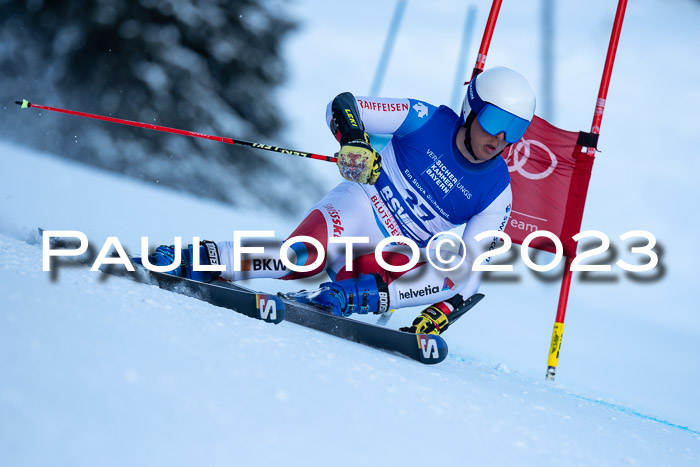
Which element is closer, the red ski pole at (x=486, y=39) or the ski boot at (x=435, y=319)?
the ski boot at (x=435, y=319)

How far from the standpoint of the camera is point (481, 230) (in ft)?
9.59

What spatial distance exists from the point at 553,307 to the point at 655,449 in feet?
13.0

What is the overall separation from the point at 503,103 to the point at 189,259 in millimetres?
1333

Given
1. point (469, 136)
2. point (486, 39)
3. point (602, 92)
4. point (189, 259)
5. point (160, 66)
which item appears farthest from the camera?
point (160, 66)

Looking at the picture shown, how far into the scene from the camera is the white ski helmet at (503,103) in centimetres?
272

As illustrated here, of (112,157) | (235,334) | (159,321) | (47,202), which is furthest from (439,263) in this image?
(112,157)

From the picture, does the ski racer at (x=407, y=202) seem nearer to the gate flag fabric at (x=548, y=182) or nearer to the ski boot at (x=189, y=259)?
the ski boot at (x=189, y=259)

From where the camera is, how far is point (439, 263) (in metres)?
2.88

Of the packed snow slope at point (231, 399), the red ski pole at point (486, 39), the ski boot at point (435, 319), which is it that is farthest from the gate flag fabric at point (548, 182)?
the packed snow slope at point (231, 399)

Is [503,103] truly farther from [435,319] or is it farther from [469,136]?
[435,319]

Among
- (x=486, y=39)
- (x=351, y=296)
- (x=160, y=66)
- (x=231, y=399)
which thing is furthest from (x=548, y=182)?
(x=160, y=66)

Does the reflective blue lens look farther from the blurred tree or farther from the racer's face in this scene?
the blurred tree

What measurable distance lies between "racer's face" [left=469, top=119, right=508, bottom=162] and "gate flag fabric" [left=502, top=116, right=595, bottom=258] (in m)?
1.06

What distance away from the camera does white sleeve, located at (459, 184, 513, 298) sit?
9.51ft
